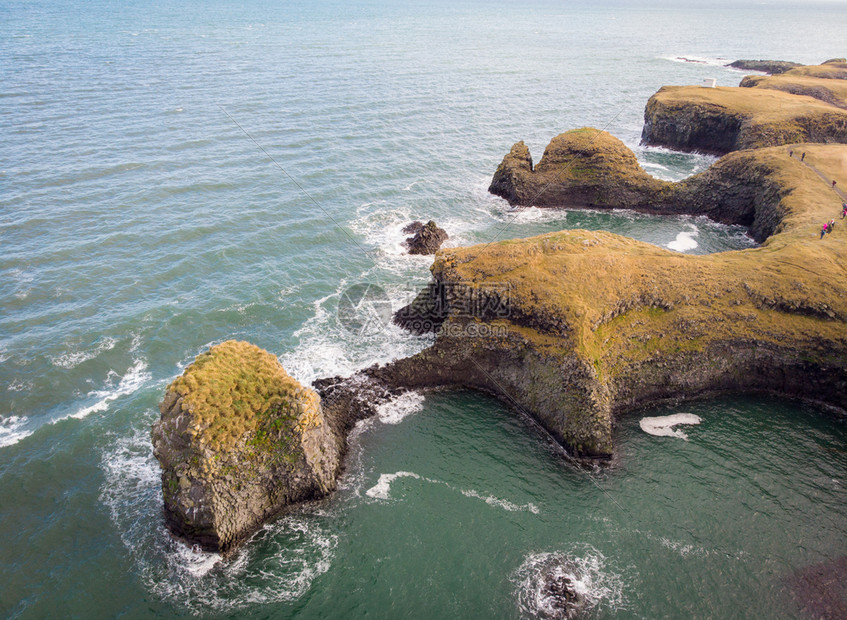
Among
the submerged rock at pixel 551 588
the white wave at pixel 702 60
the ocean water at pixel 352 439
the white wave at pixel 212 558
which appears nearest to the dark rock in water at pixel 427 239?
the ocean water at pixel 352 439

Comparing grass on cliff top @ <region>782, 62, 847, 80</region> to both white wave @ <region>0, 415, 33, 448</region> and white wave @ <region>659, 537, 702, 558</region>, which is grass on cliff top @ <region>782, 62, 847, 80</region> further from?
white wave @ <region>0, 415, 33, 448</region>

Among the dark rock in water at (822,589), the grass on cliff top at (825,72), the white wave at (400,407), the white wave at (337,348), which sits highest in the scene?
the grass on cliff top at (825,72)

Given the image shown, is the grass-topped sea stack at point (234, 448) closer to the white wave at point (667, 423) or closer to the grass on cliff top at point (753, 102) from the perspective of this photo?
the white wave at point (667, 423)

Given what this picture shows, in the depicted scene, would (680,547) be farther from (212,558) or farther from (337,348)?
(337,348)

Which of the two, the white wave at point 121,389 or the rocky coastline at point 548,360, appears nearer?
the rocky coastline at point 548,360

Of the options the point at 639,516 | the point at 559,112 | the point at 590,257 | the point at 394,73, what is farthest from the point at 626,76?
the point at 639,516

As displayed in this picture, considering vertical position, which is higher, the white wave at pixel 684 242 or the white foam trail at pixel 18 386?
the white wave at pixel 684 242
